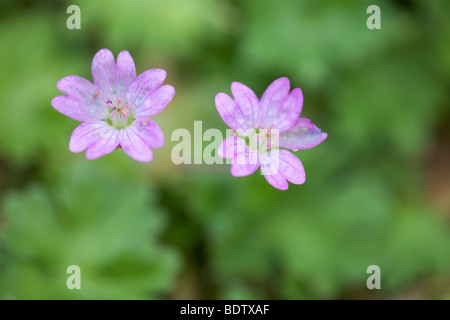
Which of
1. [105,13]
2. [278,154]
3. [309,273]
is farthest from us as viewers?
[105,13]

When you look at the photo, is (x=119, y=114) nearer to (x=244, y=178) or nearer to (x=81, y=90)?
(x=81, y=90)

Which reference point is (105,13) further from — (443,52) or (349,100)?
(443,52)

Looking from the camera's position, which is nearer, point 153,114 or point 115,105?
point 153,114

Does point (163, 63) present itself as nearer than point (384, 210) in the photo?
No

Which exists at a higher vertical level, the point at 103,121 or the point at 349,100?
the point at 349,100

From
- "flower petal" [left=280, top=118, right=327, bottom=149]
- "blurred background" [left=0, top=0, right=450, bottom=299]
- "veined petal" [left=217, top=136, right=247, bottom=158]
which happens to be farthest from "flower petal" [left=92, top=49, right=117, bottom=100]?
"blurred background" [left=0, top=0, right=450, bottom=299]

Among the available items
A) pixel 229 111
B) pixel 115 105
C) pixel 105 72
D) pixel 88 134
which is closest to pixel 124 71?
pixel 105 72

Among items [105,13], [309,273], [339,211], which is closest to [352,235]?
[339,211]
